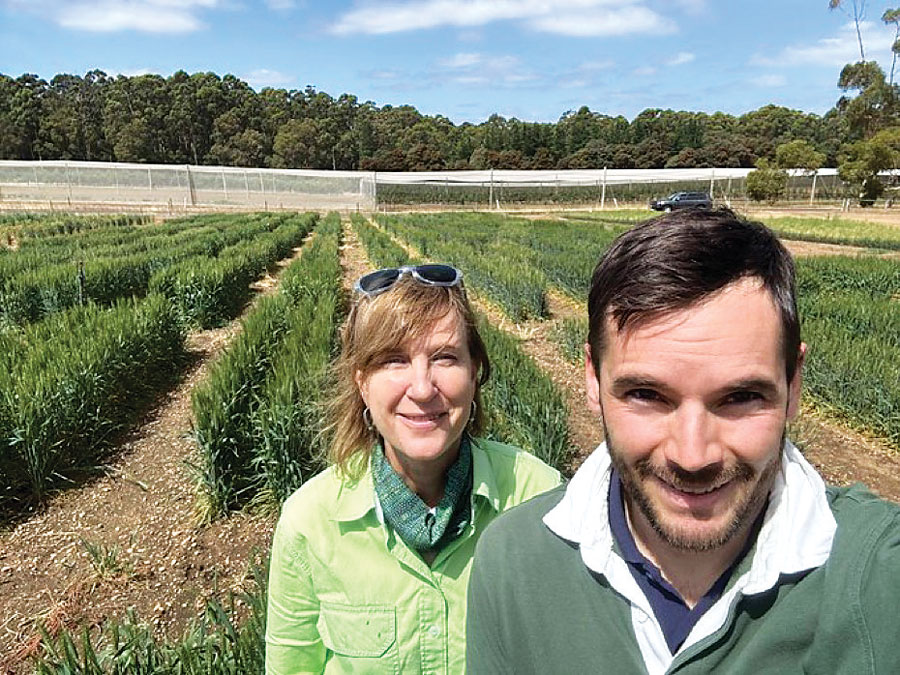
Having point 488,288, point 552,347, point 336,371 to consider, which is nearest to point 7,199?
point 488,288

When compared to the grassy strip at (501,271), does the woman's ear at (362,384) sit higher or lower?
higher

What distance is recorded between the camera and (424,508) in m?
1.40

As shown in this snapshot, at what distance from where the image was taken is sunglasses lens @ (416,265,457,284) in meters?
1.51

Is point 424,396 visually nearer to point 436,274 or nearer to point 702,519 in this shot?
point 436,274

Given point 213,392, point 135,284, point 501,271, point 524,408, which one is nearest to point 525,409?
point 524,408

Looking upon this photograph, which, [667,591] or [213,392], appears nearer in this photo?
[667,591]

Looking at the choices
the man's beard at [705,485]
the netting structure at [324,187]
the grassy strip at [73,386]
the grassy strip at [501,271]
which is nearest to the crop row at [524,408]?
the man's beard at [705,485]

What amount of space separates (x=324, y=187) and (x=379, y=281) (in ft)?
133

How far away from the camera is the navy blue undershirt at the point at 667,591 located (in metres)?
0.89

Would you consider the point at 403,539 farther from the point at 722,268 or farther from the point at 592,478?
the point at 722,268

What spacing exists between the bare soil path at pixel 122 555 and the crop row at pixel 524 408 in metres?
1.60

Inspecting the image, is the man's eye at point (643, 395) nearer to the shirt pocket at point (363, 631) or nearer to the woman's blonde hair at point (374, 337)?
the woman's blonde hair at point (374, 337)

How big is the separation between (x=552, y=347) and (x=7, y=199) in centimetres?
4066

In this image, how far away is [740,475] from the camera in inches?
32.8
